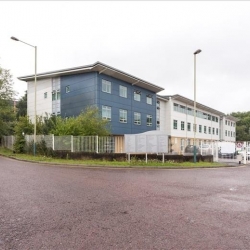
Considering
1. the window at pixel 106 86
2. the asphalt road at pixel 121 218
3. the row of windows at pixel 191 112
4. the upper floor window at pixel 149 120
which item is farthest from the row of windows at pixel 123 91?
the asphalt road at pixel 121 218

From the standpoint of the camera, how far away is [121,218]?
523cm

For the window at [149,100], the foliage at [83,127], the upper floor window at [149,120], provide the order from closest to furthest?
the foliage at [83,127], the upper floor window at [149,120], the window at [149,100]

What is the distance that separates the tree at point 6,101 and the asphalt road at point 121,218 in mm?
31028

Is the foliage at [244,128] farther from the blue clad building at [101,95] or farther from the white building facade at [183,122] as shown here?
the blue clad building at [101,95]

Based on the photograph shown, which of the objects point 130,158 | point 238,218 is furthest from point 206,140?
point 238,218

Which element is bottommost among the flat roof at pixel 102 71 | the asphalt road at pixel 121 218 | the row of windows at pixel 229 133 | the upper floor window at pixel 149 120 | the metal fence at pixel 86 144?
the asphalt road at pixel 121 218

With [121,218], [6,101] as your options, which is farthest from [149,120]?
[121,218]

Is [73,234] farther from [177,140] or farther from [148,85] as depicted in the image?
[177,140]

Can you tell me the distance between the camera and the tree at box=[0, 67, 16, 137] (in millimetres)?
36594

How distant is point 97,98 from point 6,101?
1688 centimetres

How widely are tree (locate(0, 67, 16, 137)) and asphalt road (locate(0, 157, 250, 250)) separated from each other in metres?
31.0

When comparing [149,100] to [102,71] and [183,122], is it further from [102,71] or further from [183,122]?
[102,71]

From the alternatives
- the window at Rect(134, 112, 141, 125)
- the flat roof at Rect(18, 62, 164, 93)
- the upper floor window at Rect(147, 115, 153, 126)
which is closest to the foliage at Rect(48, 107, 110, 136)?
the flat roof at Rect(18, 62, 164, 93)

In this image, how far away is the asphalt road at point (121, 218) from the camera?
13.1ft
